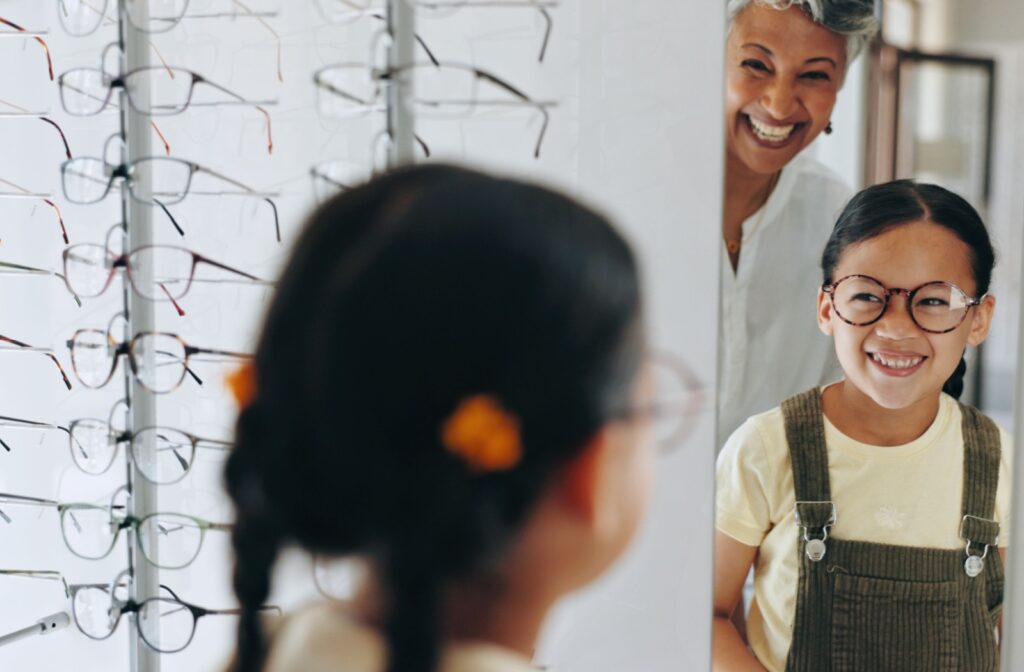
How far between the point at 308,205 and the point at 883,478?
602mm

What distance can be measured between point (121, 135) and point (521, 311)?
0.72m

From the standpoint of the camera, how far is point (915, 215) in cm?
96

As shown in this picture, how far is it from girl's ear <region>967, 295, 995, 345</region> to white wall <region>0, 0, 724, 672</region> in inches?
8.9

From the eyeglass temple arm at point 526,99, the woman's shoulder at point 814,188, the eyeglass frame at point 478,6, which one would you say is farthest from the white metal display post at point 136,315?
the woman's shoulder at point 814,188

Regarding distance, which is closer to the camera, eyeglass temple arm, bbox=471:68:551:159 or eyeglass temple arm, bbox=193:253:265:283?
eyeglass temple arm, bbox=471:68:551:159

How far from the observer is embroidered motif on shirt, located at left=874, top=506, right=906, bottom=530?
0.98 m

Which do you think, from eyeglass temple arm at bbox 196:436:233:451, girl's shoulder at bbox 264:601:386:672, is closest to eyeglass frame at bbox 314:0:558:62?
eyeglass temple arm at bbox 196:436:233:451

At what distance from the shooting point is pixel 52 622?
47.4 inches

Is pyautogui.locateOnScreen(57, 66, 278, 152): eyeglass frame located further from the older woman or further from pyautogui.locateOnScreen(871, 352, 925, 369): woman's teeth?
pyautogui.locateOnScreen(871, 352, 925, 369): woman's teeth

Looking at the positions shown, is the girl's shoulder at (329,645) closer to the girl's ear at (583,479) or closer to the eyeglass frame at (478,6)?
the girl's ear at (583,479)

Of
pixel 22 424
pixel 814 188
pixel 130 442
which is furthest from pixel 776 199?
pixel 22 424

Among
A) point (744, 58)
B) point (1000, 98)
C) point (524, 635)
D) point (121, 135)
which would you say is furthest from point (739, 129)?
point (121, 135)

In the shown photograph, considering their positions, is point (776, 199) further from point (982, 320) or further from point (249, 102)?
point (249, 102)

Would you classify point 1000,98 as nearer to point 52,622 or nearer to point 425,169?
point 425,169
